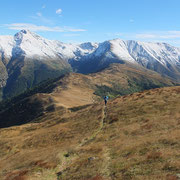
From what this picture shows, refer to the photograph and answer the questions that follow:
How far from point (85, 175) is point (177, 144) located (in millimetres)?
14351

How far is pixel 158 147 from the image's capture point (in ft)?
102

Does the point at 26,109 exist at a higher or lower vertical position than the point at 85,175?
lower

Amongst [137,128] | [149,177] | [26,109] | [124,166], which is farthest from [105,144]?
[26,109]

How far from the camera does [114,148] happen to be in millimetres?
35844

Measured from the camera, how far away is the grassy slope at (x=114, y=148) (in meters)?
25.8

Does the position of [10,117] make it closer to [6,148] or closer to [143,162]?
[6,148]

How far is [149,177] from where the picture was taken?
22078 millimetres

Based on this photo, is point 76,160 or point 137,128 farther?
point 137,128

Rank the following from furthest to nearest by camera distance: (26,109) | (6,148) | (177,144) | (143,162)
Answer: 1. (26,109)
2. (6,148)
3. (177,144)
4. (143,162)

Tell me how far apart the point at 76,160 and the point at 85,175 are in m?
8.01

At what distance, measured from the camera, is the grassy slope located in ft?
84.7

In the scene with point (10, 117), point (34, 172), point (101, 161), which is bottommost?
point (10, 117)

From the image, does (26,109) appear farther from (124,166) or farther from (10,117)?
(124,166)

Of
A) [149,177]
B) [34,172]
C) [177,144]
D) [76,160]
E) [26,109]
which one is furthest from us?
[26,109]
